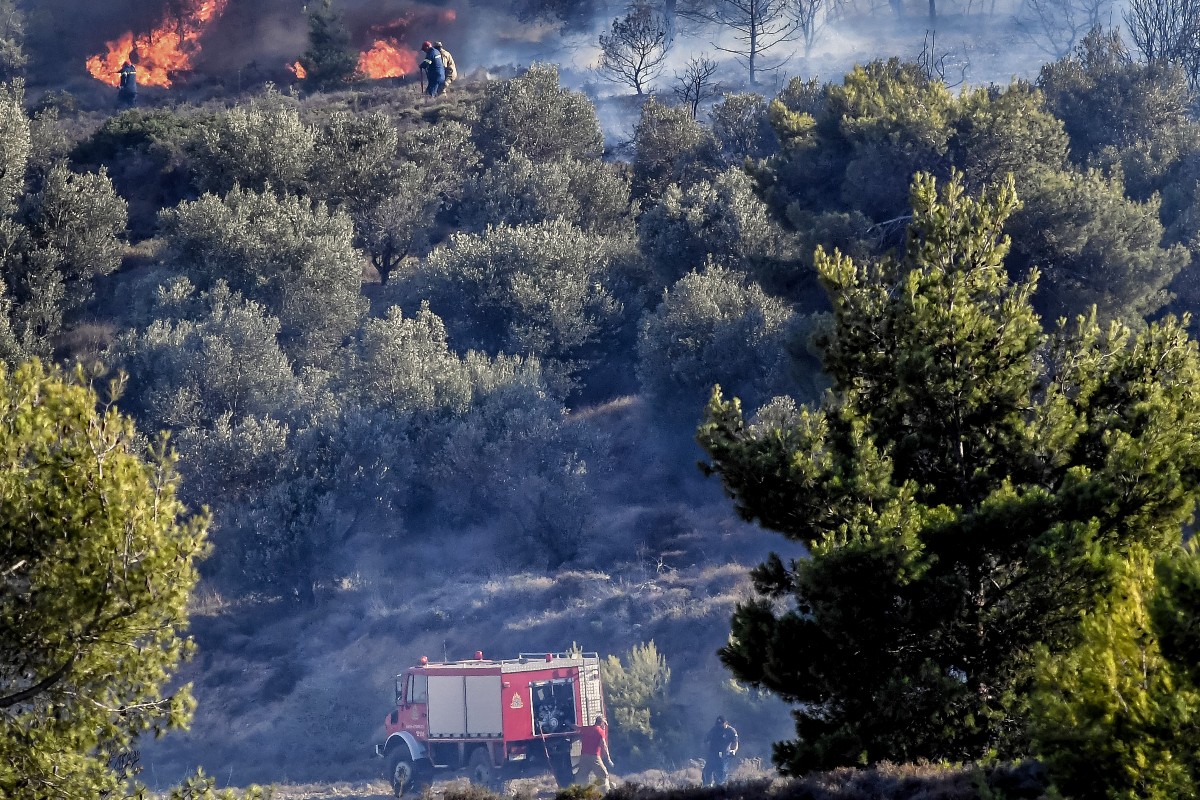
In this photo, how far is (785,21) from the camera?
306 feet

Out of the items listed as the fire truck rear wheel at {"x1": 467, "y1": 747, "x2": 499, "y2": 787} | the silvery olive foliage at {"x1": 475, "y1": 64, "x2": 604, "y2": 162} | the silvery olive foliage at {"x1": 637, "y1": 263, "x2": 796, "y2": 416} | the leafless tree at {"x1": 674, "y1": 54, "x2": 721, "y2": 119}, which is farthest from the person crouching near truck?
the leafless tree at {"x1": 674, "y1": 54, "x2": 721, "y2": 119}

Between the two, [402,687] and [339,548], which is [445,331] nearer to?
[339,548]

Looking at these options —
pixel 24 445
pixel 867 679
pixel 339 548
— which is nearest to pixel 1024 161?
pixel 339 548

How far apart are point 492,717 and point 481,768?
147 cm

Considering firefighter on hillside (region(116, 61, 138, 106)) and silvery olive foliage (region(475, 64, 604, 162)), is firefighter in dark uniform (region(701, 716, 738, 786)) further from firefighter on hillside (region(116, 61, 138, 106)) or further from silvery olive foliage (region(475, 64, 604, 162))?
firefighter on hillside (region(116, 61, 138, 106))

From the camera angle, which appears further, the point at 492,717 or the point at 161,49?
the point at 161,49

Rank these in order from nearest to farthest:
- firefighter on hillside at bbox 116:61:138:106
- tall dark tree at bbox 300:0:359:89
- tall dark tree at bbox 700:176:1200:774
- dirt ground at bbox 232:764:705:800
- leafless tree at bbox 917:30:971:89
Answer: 1. tall dark tree at bbox 700:176:1200:774
2. dirt ground at bbox 232:764:705:800
3. firefighter on hillside at bbox 116:61:138:106
4. tall dark tree at bbox 300:0:359:89
5. leafless tree at bbox 917:30:971:89

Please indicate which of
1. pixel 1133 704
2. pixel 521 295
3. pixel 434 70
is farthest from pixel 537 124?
pixel 1133 704

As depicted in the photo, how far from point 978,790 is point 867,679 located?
217cm

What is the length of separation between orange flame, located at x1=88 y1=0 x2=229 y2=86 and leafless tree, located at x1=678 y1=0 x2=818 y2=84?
113 ft

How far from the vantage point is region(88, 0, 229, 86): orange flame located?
250 ft

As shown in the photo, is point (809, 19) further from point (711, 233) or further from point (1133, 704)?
point (1133, 704)

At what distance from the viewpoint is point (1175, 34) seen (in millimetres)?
62812

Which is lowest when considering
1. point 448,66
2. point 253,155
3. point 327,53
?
point 253,155
